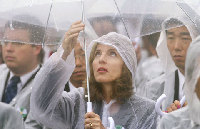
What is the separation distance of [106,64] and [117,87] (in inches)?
9.1

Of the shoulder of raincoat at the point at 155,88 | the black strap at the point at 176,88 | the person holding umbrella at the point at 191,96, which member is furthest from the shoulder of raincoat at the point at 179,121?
the shoulder of raincoat at the point at 155,88

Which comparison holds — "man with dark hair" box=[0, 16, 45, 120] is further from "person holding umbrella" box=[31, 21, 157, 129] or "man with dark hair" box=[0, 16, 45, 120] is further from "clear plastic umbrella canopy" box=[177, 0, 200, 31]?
"clear plastic umbrella canopy" box=[177, 0, 200, 31]

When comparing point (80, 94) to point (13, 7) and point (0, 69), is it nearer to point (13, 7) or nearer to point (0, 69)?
point (13, 7)

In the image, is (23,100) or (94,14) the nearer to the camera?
(94,14)

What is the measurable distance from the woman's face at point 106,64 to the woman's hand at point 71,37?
329 millimetres

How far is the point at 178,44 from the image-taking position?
22.8 ft

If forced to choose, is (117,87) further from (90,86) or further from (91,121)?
(91,121)

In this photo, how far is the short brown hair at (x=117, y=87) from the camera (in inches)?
240

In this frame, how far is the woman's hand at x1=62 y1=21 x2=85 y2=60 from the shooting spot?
568 cm

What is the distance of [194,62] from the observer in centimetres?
469

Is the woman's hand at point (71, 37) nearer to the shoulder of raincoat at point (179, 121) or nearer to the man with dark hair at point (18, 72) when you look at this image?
the shoulder of raincoat at point (179, 121)

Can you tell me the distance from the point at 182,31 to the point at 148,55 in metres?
6.01

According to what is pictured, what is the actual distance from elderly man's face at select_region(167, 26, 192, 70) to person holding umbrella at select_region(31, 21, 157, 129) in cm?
90

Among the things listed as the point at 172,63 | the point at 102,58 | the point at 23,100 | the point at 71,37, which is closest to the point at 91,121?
the point at 71,37
